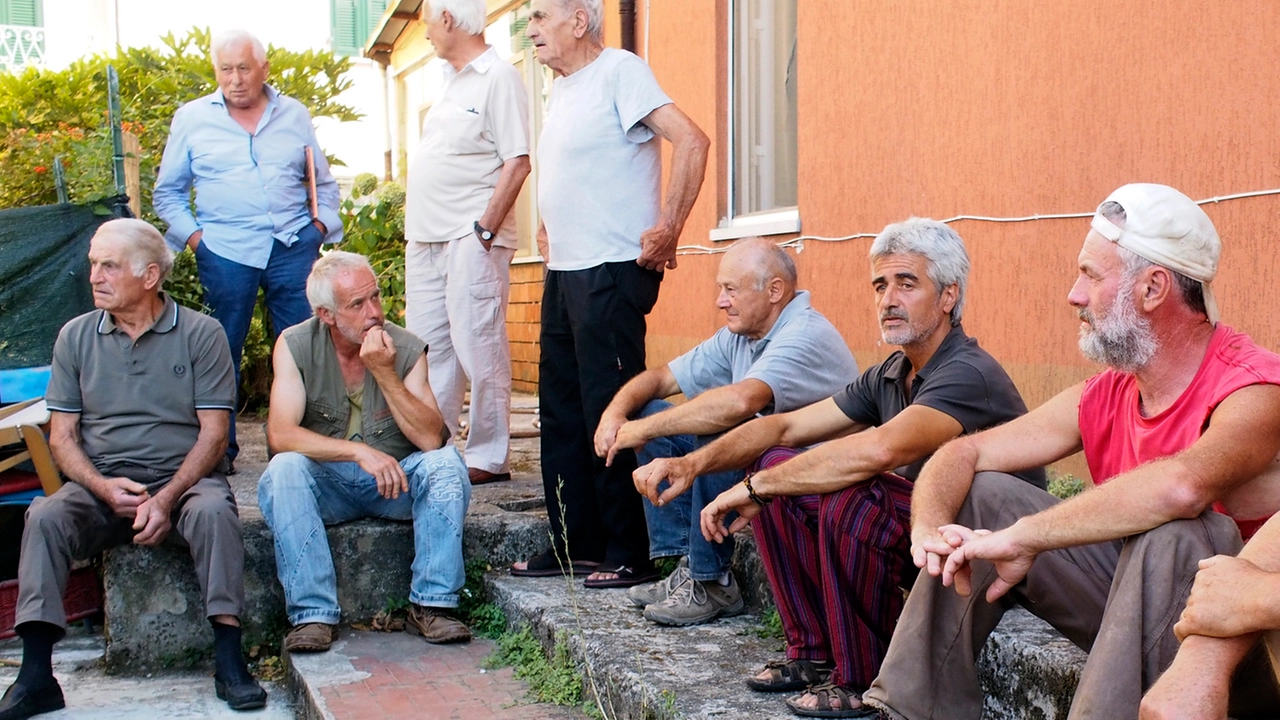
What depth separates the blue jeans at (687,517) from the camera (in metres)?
3.75

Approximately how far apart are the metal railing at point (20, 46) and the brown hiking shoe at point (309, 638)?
21853mm

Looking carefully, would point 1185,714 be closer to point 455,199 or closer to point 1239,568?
point 1239,568

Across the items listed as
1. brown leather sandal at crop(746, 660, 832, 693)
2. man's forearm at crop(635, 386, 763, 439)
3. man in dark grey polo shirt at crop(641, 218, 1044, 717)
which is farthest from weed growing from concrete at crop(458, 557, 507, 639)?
brown leather sandal at crop(746, 660, 832, 693)

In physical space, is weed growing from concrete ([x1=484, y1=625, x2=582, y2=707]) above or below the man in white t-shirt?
below

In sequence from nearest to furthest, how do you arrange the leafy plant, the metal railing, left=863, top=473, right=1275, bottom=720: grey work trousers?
left=863, top=473, right=1275, bottom=720: grey work trousers < the leafy plant < the metal railing

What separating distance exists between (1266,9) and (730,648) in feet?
7.56

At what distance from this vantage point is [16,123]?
29.9ft

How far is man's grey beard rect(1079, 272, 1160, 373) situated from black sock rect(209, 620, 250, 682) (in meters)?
2.78

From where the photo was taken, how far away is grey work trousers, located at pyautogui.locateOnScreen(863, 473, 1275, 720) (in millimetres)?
2184

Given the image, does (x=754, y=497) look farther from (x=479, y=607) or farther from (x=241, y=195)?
(x=241, y=195)

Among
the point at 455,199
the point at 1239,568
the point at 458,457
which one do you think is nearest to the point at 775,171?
the point at 455,199

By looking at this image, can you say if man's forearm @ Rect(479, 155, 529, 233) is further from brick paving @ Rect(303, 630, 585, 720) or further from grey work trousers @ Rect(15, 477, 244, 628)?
brick paving @ Rect(303, 630, 585, 720)

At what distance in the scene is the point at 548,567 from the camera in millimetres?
4516

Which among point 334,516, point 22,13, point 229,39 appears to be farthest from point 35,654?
point 22,13
